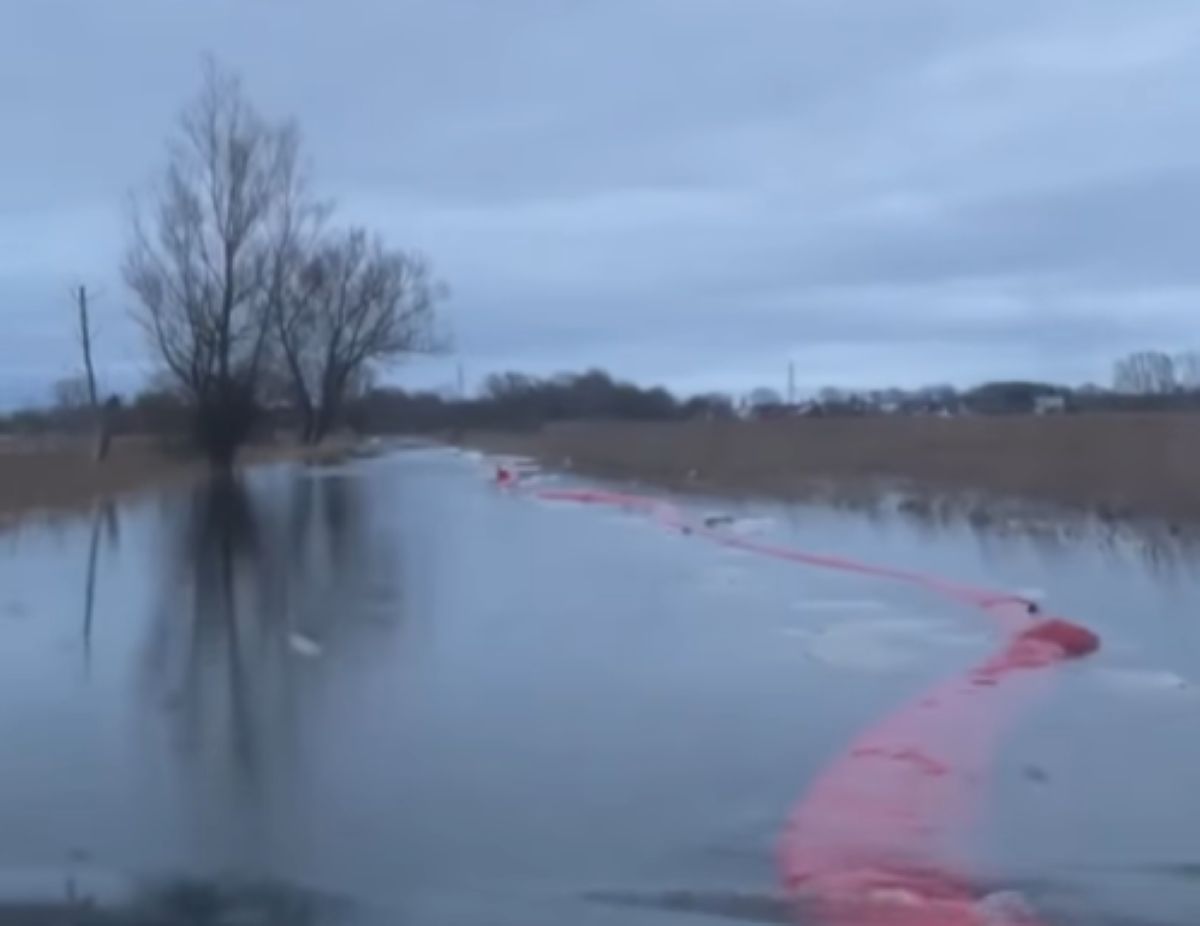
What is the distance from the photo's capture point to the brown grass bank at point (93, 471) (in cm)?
5219

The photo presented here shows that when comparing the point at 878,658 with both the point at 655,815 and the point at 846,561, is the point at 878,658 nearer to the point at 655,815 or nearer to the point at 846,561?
the point at 655,815

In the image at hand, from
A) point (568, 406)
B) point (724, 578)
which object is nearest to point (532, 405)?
point (568, 406)

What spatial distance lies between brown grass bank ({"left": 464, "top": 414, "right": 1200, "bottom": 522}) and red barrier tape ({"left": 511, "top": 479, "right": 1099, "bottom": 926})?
18.2 m

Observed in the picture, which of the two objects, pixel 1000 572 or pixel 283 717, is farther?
pixel 1000 572

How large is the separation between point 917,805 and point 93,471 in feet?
202

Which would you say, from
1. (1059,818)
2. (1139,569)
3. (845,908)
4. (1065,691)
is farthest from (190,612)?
(845,908)

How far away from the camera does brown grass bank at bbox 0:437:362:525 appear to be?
52188 millimetres

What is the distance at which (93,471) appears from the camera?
7019 centimetres

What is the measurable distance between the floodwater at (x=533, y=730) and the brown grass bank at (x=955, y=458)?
542 inches

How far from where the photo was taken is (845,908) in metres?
8.66

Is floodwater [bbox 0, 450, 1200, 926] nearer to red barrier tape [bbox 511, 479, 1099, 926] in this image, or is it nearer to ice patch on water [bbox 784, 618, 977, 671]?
ice patch on water [bbox 784, 618, 977, 671]

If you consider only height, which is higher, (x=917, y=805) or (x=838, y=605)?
(x=917, y=805)

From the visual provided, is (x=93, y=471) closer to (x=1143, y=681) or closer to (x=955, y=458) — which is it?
(x=955, y=458)

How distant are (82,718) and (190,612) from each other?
714cm
